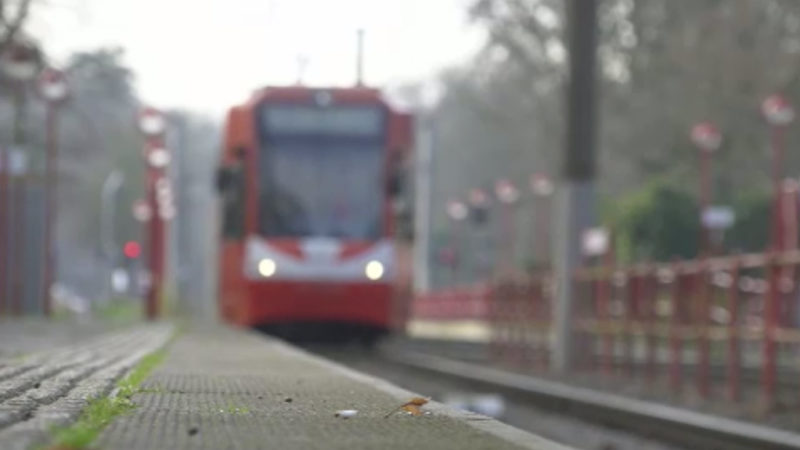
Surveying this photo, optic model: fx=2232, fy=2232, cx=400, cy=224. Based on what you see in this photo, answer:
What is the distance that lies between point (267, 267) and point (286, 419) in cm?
2133

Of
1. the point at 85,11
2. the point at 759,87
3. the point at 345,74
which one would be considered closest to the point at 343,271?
the point at 345,74

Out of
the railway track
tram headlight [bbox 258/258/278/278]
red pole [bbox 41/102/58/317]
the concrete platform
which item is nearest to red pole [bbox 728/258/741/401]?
the railway track

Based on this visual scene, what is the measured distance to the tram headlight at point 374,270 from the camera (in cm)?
→ 2911

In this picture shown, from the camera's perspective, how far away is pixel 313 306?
96.9 ft

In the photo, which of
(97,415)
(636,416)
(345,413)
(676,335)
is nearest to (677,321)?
(676,335)

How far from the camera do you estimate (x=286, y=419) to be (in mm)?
7949

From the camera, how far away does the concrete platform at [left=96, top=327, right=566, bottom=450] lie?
692 centimetres

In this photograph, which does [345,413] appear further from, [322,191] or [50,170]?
[50,170]

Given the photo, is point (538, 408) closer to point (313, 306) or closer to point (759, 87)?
point (313, 306)

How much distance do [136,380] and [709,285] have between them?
10134 millimetres

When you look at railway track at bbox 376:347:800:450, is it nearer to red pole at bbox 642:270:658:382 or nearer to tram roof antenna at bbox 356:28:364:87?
red pole at bbox 642:270:658:382

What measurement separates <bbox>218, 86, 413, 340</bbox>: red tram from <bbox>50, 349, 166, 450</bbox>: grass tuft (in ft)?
56.3

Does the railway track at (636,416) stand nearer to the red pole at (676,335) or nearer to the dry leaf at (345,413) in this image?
the red pole at (676,335)

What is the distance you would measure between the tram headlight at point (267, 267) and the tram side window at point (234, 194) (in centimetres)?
53
